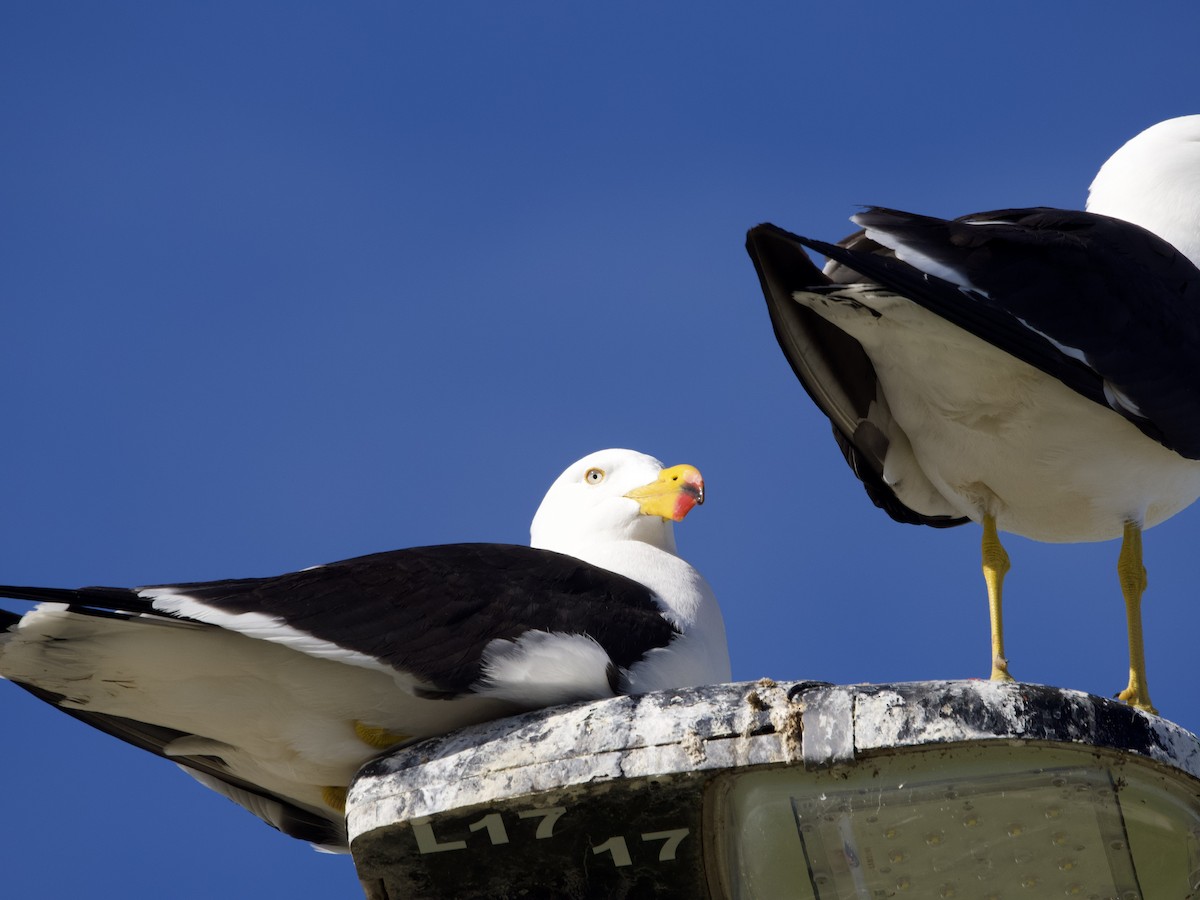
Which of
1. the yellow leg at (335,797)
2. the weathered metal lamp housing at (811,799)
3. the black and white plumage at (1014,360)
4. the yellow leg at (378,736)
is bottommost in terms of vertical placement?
the weathered metal lamp housing at (811,799)

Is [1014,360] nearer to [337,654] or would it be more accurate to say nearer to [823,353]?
[823,353]

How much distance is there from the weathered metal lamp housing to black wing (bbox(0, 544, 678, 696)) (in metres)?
0.33

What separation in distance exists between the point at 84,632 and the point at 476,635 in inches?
46.6

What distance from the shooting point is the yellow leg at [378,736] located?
Answer: 5.48 m

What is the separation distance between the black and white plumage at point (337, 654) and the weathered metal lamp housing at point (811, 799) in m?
0.31

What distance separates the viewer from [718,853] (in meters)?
4.86

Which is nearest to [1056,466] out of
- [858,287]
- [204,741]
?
[858,287]

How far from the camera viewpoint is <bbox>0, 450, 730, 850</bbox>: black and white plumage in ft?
16.9

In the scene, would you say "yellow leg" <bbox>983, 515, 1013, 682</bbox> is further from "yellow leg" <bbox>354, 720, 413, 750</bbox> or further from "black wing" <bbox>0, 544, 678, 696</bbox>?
"yellow leg" <bbox>354, 720, 413, 750</bbox>

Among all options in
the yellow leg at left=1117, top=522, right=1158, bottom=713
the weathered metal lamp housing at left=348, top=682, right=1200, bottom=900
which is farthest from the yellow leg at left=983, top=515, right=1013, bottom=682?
the weathered metal lamp housing at left=348, top=682, right=1200, bottom=900

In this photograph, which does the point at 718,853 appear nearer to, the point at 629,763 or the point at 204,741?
the point at 629,763

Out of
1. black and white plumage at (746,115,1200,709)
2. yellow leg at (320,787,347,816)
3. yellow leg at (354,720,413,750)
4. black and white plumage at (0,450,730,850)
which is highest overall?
black and white plumage at (746,115,1200,709)

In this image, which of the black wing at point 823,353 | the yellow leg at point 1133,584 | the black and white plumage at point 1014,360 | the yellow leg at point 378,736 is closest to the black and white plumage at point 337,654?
the yellow leg at point 378,736

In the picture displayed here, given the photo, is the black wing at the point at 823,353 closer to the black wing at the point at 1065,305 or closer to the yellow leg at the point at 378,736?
the black wing at the point at 1065,305
